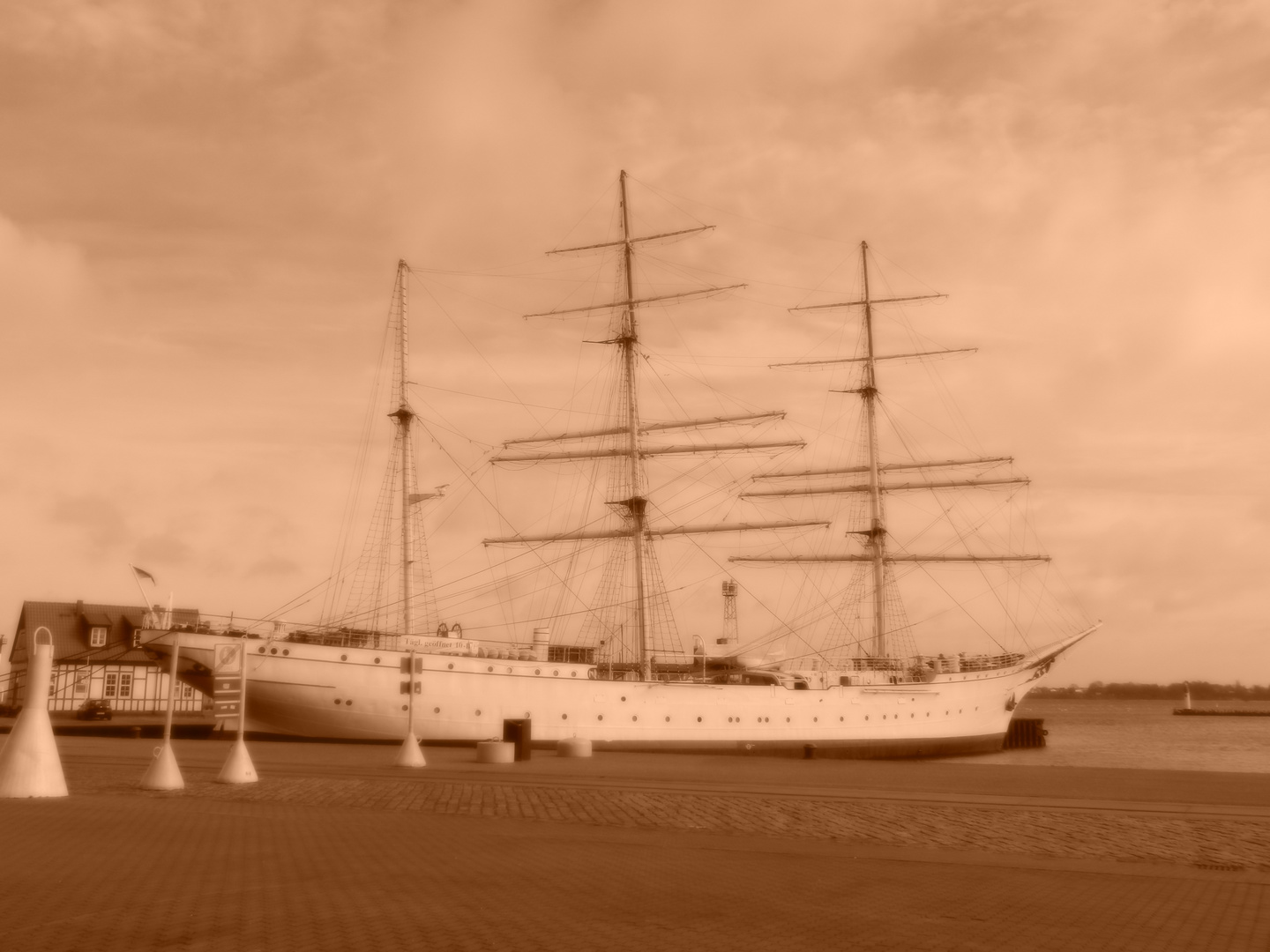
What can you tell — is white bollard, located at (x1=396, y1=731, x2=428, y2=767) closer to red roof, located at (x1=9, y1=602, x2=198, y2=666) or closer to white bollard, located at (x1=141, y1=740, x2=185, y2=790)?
white bollard, located at (x1=141, y1=740, x2=185, y2=790)

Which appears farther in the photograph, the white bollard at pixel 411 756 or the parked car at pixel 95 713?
the parked car at pixel 95 713

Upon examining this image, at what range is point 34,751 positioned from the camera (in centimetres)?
1427

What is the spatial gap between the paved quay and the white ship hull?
19.9 metres

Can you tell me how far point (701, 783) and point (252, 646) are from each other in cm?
2305

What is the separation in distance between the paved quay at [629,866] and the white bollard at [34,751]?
1.99ft

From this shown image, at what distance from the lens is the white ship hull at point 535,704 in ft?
123

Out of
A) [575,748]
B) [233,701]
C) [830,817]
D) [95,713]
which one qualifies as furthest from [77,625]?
[830,817]

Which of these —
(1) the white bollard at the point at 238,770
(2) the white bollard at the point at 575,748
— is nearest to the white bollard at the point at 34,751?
(1) the white bollard at the point at 238,770

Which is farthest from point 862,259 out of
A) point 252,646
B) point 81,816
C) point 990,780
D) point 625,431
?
point 81,816

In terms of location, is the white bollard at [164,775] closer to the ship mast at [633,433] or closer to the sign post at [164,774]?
the sign post at [164,774]

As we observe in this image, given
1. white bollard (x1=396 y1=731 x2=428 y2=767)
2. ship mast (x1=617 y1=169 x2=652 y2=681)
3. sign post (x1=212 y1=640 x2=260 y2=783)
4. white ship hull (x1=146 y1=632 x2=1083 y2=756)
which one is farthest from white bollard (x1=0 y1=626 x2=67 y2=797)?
ship mast (x1=617 y1=169 x2=652 y2=681)

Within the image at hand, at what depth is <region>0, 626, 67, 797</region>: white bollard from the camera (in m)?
14.1

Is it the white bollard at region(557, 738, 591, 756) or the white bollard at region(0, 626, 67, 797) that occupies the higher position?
the white bollard at region(0, 626, 67, 797)

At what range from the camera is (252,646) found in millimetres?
37281
